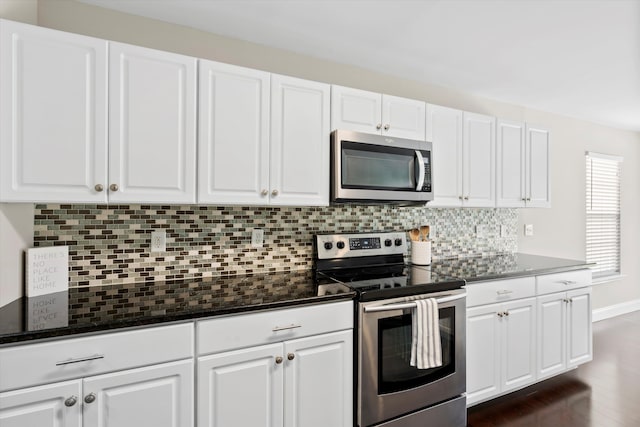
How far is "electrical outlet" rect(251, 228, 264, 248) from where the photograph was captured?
2.18 meters

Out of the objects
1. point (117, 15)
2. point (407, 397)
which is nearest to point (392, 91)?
point (117, 15)

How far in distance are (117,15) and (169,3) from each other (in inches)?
13.5

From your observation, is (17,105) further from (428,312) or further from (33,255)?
(428,312)

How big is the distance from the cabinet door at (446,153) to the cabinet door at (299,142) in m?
0.90

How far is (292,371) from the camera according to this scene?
1.62 m

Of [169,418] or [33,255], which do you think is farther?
[33,255]

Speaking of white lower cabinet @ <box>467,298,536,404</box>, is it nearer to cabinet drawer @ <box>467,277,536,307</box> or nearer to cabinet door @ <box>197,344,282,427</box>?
cabinet drawer @ <box>467,277,536,307</box>

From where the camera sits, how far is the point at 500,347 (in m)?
2.31

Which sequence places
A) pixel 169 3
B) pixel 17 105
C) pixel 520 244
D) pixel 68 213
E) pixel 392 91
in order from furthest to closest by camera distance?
pixel 520 244, pixel 392 91, pixel 169 3, pixel 68 213, pixel 17 105

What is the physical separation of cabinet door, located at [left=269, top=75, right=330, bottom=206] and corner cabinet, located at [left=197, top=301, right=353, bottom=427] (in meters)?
0.69

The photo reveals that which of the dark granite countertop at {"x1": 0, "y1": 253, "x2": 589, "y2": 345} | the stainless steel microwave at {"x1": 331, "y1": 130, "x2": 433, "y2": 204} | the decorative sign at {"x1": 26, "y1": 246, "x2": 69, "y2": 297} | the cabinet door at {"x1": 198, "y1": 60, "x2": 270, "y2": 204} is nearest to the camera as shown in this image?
the dark granite countertop at {"x1": 0, "y1": 253, "x2": 589, "y2": 345}

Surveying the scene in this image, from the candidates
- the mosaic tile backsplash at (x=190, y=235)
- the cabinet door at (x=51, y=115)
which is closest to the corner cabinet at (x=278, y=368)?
the mosaic tile backsplash at (x=190, y=235)

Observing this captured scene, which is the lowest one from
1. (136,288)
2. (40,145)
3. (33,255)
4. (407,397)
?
(407,397)

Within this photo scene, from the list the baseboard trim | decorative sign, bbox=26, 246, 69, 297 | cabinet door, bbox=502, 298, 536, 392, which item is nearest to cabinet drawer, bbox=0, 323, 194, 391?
decorative sign, bbox=26, 246, 69, 297
